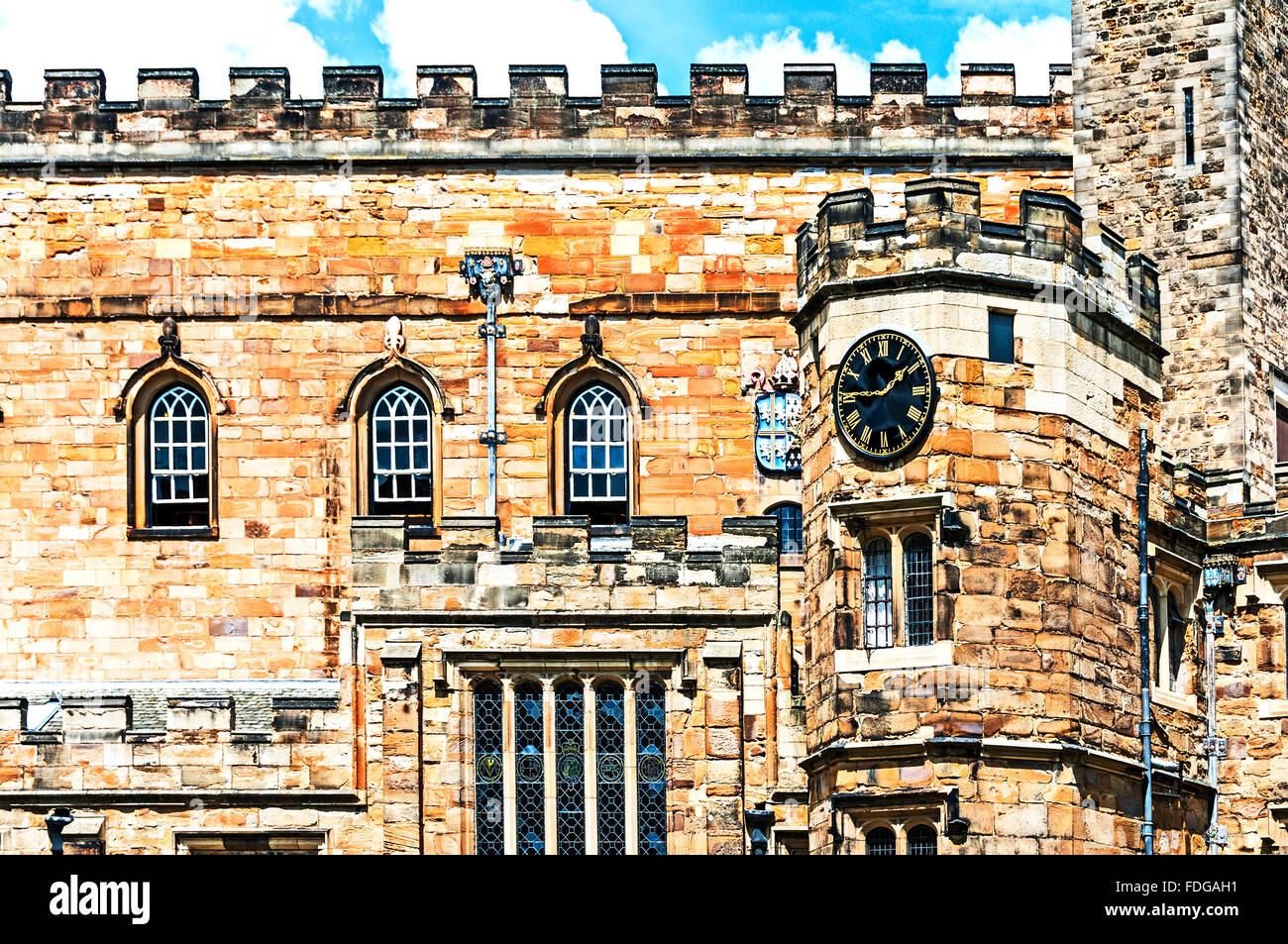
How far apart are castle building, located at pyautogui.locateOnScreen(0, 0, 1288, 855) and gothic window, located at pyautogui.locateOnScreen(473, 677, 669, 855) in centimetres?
5

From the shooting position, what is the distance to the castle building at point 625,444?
35.2 meters

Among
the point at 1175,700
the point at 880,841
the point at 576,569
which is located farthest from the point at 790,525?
the point at 880,841

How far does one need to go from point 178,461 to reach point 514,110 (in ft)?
22.7

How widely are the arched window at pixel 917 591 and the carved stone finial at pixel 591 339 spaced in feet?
32.9

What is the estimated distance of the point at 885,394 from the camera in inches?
1382

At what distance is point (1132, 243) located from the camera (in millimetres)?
42938

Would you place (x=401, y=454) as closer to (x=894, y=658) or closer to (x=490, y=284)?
(x=490, y=284)

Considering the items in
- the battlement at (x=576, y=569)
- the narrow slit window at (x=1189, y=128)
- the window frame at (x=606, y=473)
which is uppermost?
the narrow slit window at (x=1189, y=128)

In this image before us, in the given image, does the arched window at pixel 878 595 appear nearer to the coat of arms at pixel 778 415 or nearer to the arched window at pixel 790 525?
the arched window at pixel 790 525

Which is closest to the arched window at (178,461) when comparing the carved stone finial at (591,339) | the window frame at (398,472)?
the window frame at (398,472)

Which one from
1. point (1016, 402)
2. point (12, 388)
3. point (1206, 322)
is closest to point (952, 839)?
point (1016, 402)

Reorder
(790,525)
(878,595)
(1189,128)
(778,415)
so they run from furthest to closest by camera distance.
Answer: (778,415) < (1189,128) < (790,525) < (878,595)

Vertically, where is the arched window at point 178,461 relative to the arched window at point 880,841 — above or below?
above
